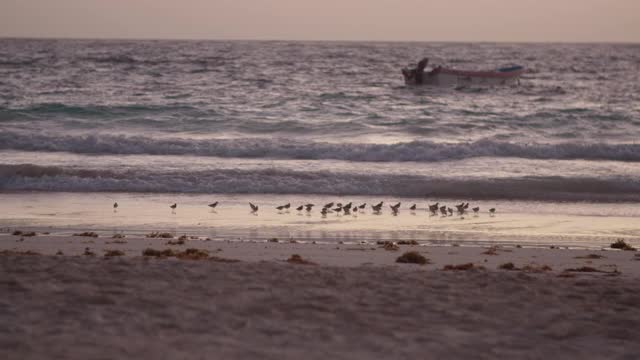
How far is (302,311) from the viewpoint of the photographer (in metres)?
7.20

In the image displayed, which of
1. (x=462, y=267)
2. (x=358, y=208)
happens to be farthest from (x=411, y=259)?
(x=358, y=208)

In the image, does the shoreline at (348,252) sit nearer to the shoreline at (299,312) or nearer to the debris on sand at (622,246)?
the debris on sand at (622,246)

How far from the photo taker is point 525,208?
15.8 meters

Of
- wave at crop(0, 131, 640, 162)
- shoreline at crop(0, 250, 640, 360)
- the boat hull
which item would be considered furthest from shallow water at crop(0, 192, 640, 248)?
the boat hull

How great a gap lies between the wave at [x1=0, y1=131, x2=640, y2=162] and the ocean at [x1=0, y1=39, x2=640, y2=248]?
0.17 ft

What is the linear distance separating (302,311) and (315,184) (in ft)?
36.7

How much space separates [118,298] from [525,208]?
31.8ft

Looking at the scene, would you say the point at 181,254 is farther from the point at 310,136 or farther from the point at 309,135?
the point at 309,135

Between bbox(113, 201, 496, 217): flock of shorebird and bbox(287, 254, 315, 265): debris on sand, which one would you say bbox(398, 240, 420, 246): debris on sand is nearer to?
bbox(287, 254, 315, 265): debris on sand

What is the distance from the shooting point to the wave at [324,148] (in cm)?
2325

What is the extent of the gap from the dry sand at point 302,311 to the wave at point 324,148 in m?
14.0

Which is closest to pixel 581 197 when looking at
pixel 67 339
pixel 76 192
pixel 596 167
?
pixel 596 167

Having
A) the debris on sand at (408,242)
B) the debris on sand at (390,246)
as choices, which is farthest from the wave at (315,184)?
the debris on sand at (390,246)

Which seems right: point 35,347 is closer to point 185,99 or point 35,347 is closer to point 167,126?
point 167,126
